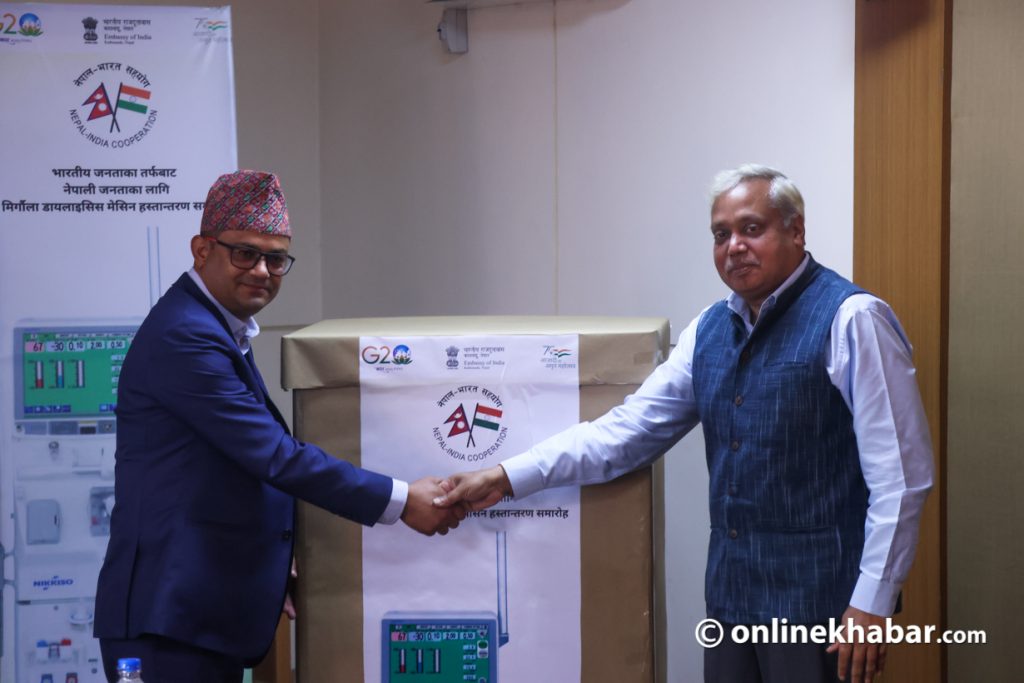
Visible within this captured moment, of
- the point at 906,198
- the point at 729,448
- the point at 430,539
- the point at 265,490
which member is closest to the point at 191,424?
the point at 265,490

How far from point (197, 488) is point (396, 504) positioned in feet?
1.12

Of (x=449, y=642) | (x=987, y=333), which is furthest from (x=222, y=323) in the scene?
(x=987, y=333)

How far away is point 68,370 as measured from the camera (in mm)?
2529

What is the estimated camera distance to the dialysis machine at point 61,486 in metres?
2.52

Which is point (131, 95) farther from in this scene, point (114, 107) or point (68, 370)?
point (68, 370)

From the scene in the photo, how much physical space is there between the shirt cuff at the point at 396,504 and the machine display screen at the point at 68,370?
3.30 ft

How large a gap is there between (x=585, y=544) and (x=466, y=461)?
0.25 metres

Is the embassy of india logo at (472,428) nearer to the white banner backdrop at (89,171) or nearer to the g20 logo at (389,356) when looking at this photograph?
the g20 logo at (389,356)

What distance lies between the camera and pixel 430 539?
1876mm

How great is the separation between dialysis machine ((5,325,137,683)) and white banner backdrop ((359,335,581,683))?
0.98m

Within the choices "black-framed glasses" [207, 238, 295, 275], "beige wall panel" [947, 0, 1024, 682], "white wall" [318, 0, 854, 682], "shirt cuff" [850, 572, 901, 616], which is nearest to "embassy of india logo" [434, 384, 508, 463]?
"black-framed glasses" [207, 238, 295, 275]

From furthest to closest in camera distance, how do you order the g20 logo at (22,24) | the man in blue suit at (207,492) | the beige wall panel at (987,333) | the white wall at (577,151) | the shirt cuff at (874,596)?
the beige wall panel at (987,333) → the white wall at (577,151) → the g20 logo at (22,24) → the man in blue suit at (207,492) → the shirt cuff at (874,596)

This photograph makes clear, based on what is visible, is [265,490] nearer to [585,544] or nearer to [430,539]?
[430,539]
